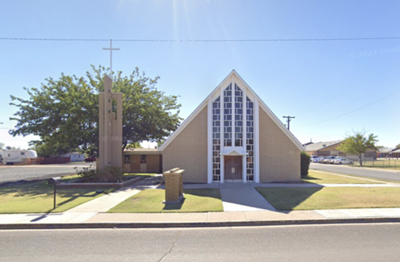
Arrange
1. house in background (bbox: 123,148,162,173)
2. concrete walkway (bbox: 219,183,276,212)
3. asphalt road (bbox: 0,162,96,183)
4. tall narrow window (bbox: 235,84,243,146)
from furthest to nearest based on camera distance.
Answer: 1. house in background (bbox: 123,148,162,173)
2. asphalt road (bbox: 0,162,96,183)
3. tall narrow window (bbox: 235,84,243,146)
4. concrete walkway (bbox: 219,183,276,212)

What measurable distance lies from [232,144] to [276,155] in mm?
3157

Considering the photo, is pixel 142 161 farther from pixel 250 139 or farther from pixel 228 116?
pixel 250 139

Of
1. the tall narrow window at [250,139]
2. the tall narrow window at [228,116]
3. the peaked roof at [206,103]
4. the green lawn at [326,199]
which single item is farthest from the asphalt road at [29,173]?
the green lawn at [326,199]

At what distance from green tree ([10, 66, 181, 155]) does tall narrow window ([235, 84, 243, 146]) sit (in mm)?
7912

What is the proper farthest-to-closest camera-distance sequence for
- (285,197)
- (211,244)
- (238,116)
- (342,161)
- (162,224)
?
(342,161) → (238,116) → (285,197) → (162,224) → (211,244)

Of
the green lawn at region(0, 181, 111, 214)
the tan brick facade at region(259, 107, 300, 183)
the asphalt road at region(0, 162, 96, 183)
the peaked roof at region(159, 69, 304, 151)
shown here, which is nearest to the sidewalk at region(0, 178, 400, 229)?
the green lawn at region(0, 181, 111, 214)

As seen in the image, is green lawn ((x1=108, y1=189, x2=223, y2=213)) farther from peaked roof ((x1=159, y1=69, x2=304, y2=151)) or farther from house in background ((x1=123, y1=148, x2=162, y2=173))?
house in background ((x1=123, y1=148, x2=162, y2=173))

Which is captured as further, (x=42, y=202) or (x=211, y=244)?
(x=42, y=202)

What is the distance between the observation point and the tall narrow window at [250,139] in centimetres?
1777

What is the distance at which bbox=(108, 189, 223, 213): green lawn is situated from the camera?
9.53m

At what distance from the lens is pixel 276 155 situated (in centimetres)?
1788

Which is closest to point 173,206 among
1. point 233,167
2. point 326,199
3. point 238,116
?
point 326,199

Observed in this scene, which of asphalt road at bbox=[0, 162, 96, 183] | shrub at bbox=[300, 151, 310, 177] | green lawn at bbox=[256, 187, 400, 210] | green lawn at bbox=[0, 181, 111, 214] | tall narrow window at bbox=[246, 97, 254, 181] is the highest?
tall narrow window at bbox=[246, 97, 254, 181]

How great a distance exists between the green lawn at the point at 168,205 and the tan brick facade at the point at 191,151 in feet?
15.2
